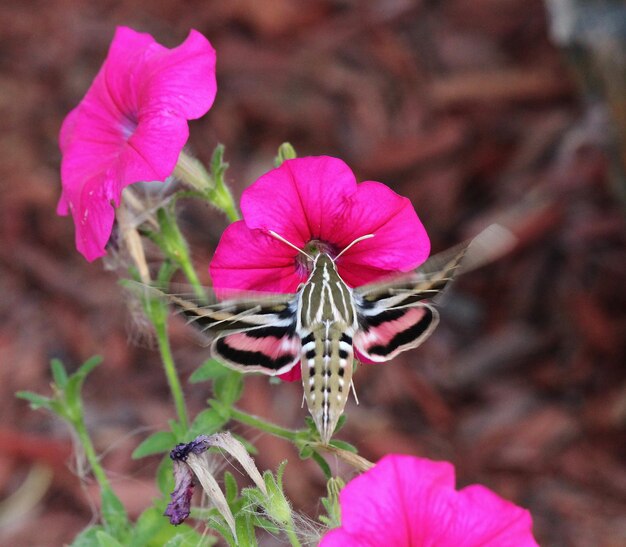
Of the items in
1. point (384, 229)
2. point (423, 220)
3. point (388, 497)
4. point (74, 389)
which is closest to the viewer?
point (388, 497)

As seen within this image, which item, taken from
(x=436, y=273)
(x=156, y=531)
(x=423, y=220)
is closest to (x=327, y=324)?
(x=436, y=273)

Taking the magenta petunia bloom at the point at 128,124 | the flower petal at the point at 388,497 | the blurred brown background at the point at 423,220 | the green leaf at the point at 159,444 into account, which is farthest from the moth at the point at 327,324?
the blurred brown background at the point at 423,220

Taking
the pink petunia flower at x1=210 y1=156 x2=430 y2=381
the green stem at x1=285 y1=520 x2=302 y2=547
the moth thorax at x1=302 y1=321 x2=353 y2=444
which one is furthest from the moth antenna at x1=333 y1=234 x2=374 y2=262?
the green stem at x1=285 y1=520 x2=302 y2=547

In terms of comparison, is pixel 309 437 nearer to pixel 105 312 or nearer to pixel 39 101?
pixel 105 312

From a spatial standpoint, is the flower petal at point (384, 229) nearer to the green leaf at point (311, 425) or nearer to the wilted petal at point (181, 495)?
the green leaf at point (311, 425)

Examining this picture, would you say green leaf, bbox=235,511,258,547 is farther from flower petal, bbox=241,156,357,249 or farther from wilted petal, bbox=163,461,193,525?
flower petal, bbox=241,156,357,249

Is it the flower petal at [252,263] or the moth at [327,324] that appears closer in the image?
the moth at [327,324]

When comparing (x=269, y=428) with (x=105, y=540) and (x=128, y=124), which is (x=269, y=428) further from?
(x=128, y=124)
